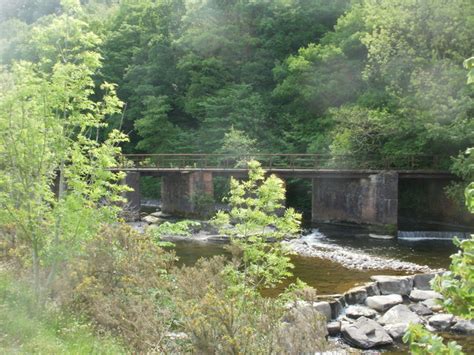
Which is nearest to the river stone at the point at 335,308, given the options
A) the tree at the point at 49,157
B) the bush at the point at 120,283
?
the bush at the point at 120,283

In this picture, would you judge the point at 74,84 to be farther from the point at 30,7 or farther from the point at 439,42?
the point at 30,7

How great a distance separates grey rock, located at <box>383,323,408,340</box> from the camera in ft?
37.4

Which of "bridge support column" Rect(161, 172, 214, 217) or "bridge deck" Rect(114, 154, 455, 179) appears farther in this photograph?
"bridge support column" Rect(161, 172, 214, 217)

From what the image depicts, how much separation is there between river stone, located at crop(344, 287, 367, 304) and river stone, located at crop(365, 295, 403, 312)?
8.1 inches

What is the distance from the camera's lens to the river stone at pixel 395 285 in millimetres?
14508

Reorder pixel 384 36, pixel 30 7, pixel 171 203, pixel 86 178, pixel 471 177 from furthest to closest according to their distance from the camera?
pixel 30 7 < pixel 171 203 < pixel 384 36 < pixel 471 177 < pixel 86 178

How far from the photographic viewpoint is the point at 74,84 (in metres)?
9.13

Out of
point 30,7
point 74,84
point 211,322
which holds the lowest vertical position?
point 211,322

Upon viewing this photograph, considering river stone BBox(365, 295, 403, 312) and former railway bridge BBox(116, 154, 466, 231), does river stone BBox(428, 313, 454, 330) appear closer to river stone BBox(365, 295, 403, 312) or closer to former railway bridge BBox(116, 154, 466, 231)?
river stone BBox(365, 295, 403, 312)

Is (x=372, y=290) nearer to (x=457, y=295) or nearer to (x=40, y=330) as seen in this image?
(x=40, y=330)

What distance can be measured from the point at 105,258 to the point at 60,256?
78 centimetres

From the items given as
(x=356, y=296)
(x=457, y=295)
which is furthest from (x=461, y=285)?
(x=356, y=296)

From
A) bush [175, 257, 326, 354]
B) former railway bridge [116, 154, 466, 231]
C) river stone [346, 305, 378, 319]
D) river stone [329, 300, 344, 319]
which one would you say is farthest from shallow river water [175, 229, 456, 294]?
bush [175, 257, 326, 354]

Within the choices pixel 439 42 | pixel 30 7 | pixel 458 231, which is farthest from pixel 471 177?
pixel 30 7
